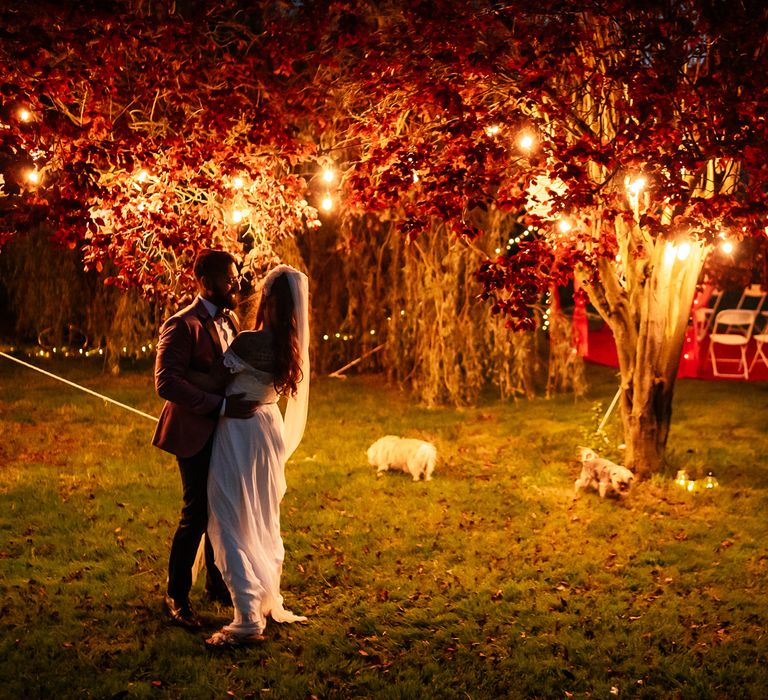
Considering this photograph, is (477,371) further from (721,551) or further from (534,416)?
(721,551)

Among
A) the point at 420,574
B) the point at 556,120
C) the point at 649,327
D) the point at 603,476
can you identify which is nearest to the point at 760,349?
the point at 649,327

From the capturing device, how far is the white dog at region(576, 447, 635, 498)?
6680 mm

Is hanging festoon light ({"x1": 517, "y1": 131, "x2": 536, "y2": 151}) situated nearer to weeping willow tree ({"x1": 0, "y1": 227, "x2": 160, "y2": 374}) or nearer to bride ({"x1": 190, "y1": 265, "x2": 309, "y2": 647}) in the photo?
bride ({"x1": 190, "y1": 265, "x2": 309, "y2": 647})

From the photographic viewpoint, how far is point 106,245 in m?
5.92

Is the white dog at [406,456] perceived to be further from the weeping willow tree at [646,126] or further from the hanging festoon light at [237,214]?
the hanging festoon light at [237,214]

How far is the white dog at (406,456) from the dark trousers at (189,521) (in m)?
2.99

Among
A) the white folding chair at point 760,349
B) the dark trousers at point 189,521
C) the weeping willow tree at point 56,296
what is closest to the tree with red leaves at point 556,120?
the dark trousers at point 189,521

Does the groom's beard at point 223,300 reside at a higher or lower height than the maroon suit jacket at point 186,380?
higher

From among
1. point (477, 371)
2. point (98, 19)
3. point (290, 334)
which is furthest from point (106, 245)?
point (477, 371)

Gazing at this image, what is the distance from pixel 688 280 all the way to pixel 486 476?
2.34 m

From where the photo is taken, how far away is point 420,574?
5.39 metres

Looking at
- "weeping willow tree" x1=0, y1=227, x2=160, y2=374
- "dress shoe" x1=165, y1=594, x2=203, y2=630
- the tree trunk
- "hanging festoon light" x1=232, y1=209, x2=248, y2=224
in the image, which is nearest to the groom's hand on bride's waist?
"dress shoe" x1=165, y1=594, x2=203, y2=630

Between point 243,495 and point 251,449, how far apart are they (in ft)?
0.74

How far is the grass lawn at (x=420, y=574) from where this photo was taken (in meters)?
4.15
